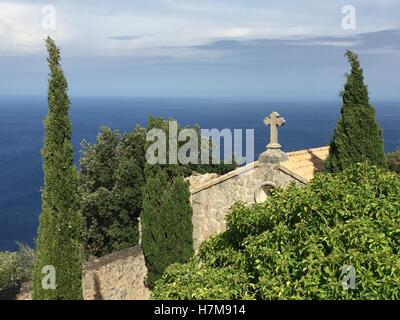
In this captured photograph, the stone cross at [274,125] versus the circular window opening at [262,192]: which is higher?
the stone cross at [274,125]

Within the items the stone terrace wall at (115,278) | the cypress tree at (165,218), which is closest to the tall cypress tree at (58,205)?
the stone terrace wall at (115,278)

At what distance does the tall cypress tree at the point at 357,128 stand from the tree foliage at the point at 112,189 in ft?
47.7

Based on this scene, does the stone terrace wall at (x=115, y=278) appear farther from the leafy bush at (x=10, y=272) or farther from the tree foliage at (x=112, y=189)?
the tree foliage at (x=112, y=189)

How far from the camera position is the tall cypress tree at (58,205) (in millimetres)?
12445

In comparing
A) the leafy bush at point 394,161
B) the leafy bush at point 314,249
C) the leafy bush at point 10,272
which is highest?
the leafy bush at point 394,161

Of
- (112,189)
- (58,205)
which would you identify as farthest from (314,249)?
(112,189)

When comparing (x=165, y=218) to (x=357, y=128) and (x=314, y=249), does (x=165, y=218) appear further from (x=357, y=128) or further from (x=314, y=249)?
(x=314, y=249)

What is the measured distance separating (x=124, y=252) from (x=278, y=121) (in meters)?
7.43

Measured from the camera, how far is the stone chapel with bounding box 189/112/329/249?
1669 cm

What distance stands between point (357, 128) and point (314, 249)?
8.61m

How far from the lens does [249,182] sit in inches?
682

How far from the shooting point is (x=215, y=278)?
7.87 m
